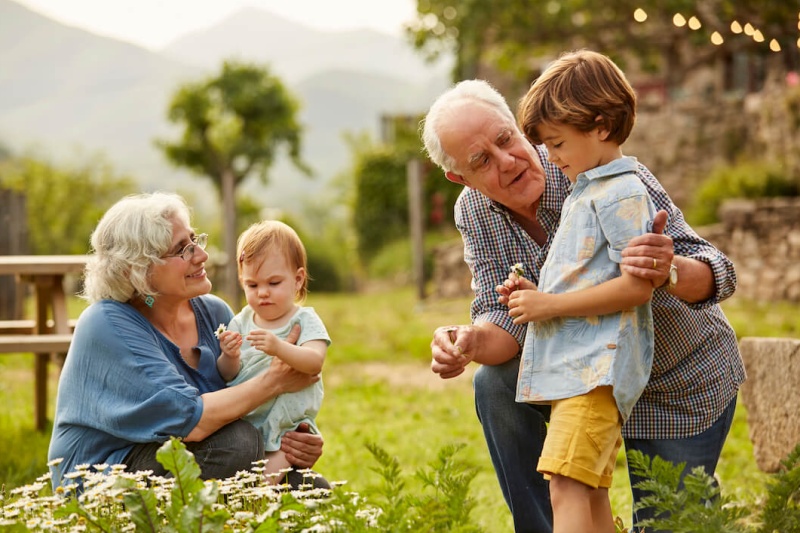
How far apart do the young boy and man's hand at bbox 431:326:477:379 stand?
220 millimetres

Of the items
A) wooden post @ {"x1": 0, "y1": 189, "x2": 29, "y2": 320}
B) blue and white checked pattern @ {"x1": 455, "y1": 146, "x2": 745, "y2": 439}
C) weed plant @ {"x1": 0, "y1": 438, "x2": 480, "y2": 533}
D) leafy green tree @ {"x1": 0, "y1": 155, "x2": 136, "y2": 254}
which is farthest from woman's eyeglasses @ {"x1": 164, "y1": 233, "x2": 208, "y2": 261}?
leafy green tree @ {"x1": 0, "y1": 155, "x2": 136, "y2": 254}

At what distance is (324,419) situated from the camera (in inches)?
255

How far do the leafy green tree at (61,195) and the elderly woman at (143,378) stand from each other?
92.3 feet

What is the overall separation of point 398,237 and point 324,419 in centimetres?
1473

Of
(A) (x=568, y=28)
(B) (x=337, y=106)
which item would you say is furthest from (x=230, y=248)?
(B) (x=337, y=106)

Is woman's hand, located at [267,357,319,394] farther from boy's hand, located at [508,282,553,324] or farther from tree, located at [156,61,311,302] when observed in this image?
tree, located at [156,61,311,302]

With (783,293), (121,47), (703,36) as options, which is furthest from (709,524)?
(121,47)

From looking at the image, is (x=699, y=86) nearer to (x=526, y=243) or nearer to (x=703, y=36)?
(x=703, y=36)

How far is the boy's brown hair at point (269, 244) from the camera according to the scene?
3.11 m

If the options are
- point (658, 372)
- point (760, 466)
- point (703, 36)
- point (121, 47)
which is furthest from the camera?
point (121, 47)

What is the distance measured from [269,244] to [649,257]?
50.3 inches

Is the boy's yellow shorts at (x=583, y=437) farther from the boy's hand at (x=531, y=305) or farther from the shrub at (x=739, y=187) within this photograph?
the shrub at (x=739, y=187)

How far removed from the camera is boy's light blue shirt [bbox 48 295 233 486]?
2.86m

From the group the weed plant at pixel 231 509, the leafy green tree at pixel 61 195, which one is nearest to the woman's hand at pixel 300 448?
the weed plant at pixel 231 509
